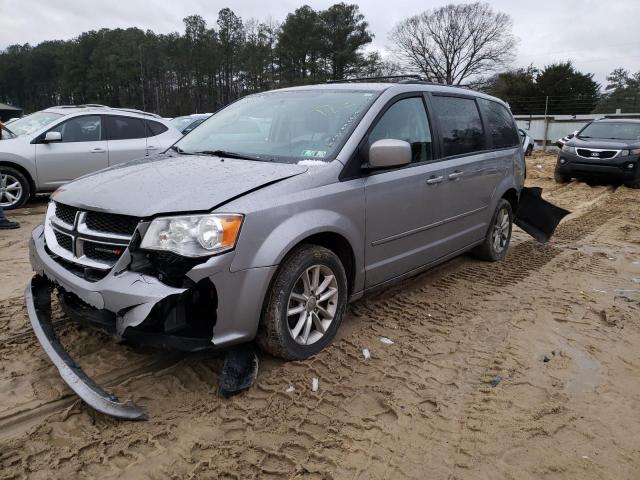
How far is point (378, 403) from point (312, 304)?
0.74 meters

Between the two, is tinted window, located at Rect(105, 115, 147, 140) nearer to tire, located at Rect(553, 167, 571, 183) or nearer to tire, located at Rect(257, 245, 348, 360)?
tire, located at Rect(257, 245, 348, 360)

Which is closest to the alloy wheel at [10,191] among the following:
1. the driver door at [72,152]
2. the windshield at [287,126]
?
the driver door at [72,152]

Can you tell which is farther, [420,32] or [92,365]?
[420,32]

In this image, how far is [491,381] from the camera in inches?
121

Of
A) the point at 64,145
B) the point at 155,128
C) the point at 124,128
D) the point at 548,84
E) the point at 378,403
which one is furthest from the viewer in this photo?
the point at 548,84

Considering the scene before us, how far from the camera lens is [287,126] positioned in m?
3.68

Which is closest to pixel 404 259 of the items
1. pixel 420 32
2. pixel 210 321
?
pixel 210 321

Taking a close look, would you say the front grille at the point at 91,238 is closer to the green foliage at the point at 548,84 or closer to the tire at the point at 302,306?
the tire at the point at 302,306

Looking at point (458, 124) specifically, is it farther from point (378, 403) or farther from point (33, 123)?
point (33, 123)

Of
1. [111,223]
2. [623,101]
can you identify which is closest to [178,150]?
[111,223]

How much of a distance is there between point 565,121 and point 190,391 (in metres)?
23.9

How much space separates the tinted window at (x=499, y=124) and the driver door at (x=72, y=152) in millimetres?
6434

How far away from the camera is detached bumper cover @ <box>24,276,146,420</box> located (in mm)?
2492

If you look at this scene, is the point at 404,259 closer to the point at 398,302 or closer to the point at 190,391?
the point at 398,302
